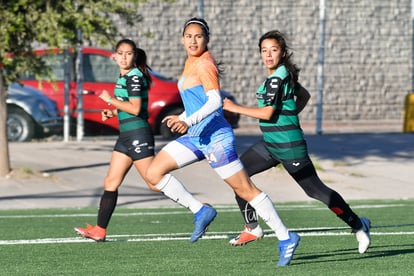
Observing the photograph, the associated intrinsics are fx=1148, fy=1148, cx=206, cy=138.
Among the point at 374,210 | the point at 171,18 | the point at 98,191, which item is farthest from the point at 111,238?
the point at 171,18

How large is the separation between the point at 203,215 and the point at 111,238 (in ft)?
6.38

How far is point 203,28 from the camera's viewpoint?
8.71 meters

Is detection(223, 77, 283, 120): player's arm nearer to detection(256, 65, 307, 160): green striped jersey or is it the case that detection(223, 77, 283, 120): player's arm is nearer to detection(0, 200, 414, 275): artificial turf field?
detection(256, 65, 307, 160): green striped jersey

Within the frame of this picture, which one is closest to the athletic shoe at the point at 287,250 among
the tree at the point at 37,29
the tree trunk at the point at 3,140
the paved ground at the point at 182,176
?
the paved ground at the point at 182,176

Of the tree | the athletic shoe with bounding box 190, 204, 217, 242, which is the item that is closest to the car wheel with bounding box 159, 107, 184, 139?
the tree

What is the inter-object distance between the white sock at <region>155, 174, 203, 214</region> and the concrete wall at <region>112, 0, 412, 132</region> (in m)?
19.8

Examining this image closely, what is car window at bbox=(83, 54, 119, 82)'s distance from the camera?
2266 centimetres

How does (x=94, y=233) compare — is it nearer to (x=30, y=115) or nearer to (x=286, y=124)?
(x=286, y=124)

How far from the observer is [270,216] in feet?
27.3

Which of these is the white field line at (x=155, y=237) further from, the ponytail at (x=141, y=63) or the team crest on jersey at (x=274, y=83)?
the team crest on jersey at (x=274, y=83)

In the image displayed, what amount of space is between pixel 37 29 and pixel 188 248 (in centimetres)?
821

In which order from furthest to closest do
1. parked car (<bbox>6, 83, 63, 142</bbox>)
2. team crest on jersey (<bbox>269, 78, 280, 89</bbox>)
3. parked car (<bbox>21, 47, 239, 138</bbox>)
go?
parked car (<bbox>21, 47, 239, 138</bbox>) < parked car (<bbox>6, 83, 63, 142</bbox>) < team crest on jersey (<bbox>269, 78, 280, 89</bbox>)

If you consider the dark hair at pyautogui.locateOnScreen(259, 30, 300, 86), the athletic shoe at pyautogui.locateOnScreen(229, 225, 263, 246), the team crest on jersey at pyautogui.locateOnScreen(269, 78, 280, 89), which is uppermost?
the dark hair at pyautogui.locateOnScreen(259, 30, 300, 86)

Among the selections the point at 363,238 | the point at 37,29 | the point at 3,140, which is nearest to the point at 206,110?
the point at 363,238
